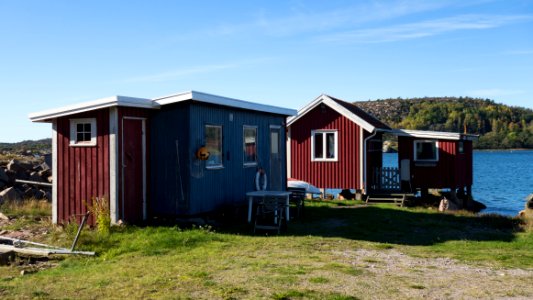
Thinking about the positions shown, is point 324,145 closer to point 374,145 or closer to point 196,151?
point 374,145

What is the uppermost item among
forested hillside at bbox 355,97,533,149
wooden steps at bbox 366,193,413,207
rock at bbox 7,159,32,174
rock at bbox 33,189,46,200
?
forested hillside at bbox 355,97,533,149

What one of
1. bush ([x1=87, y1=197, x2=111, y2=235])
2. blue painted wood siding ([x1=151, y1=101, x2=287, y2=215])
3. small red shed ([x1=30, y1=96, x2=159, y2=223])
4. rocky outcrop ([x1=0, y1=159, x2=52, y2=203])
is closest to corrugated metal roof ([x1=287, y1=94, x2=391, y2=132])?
blue painted wood siding ([x1=151, y1=101, x2=287, y2=215])

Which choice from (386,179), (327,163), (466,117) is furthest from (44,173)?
(466,117)

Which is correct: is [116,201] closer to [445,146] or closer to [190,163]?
[190,163]

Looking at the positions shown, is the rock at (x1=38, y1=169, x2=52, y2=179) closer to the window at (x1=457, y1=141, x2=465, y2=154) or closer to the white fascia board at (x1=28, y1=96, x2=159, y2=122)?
the white fascia board at (x1=28, y1=96, x2=159, y2=122)

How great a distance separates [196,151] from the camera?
13961mm

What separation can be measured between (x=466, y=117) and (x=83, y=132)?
98.7m

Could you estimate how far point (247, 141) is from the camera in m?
16.7

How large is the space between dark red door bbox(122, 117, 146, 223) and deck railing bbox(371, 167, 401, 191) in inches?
511

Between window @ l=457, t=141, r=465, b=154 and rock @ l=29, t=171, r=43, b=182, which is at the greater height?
window @ l=457, t=141, r=465, b=154

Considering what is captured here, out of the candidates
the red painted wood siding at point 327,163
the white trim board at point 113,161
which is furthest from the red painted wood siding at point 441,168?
the white trim board at point 113,161

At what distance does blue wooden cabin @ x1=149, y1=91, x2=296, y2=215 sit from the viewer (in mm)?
13781

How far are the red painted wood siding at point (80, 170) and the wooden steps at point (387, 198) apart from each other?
12854mm

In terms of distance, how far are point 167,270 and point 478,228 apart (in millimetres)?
10293
